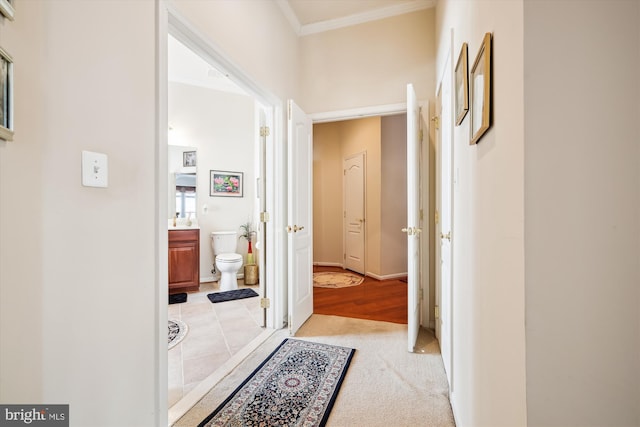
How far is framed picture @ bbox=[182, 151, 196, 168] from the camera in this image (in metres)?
4.29

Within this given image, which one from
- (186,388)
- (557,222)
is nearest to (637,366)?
(557,222)

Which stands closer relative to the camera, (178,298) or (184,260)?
(178,298)

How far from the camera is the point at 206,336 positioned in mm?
2545

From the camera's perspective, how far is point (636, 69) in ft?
1.92

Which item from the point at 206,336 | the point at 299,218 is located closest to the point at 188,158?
the point at 299,218

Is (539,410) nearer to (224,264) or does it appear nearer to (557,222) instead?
(557,222)

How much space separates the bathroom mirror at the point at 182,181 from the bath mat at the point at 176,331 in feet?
5.95

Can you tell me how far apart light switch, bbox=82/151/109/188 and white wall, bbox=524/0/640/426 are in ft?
4.48

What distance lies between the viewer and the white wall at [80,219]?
2.84 ft

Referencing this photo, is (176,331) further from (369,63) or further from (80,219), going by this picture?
(369,63)

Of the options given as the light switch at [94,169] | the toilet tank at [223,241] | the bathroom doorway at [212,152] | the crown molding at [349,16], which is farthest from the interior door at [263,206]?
the toilet tank at [223,241]

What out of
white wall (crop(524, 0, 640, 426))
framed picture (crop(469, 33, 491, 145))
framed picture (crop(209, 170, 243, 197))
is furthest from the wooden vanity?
white wall (crop(524, 0, 640, 426))

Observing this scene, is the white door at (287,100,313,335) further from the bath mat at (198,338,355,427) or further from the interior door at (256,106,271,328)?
the bath mat at (198,338,355,427)

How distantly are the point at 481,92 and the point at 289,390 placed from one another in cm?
183
